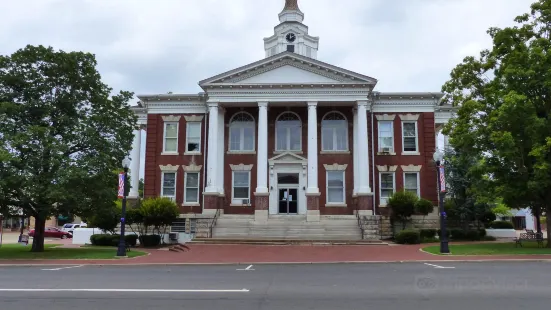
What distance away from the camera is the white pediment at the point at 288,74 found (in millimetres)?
33875

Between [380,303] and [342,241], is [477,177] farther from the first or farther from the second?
[380,303]

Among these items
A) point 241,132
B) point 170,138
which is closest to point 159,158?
point 170,138

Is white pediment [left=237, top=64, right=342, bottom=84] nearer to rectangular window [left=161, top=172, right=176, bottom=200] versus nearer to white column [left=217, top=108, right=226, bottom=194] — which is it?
white column [left=217, top=108, right=226, bottom=194]

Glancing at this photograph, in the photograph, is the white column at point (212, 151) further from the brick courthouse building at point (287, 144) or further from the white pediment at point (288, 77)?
the white pediment at point (288, 77)

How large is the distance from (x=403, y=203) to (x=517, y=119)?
10230mm

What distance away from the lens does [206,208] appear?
3316 cm

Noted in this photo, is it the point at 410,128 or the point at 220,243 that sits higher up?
the point at 410,128

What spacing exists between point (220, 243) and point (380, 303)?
64.2ft

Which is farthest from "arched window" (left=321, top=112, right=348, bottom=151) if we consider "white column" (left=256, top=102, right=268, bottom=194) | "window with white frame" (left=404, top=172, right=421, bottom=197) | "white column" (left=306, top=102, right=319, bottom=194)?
"window with white frame" (left=404, top=172, right=421, bottom=197)

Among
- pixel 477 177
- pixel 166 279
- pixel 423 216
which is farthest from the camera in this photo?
pixel 423 216

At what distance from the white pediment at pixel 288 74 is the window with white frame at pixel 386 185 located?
6916 millimetres

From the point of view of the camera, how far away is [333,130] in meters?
36.2

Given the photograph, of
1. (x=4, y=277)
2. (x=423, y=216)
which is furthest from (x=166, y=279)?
(x=423, y=216)

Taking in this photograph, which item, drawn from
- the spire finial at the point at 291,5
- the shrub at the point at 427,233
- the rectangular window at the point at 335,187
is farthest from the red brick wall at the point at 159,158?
the spire finial at the point at 291,5
